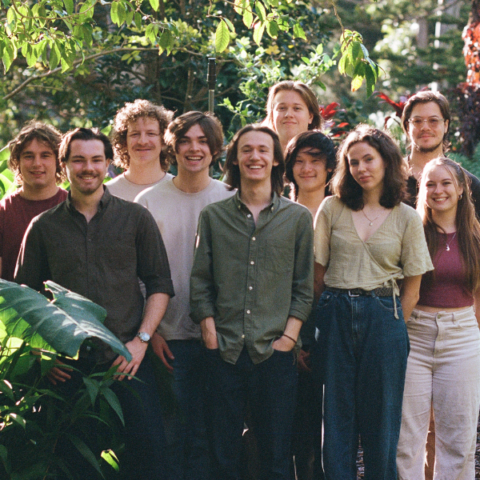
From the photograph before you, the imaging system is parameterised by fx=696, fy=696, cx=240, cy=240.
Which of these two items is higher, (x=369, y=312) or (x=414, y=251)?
(x=414, y=251)

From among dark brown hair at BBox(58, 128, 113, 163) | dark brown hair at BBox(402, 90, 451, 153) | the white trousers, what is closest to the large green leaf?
dark brown hair at BBox(58, 128, 113, 163)

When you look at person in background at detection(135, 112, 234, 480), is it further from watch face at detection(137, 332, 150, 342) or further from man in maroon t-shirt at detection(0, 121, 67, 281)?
man in maroon t-shirt at detection(0, 121, 67, 281)

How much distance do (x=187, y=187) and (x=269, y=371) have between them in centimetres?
113

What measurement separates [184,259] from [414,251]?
121cm

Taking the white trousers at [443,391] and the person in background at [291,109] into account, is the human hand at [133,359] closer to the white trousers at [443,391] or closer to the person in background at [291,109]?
the white trousers at [443,391]

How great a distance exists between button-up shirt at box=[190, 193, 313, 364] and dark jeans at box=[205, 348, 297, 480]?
0.07 m

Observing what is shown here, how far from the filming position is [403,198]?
3.54m

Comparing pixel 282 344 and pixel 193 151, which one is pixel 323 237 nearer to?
pixel 282 344

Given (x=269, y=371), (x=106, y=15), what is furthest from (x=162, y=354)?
(x=106, y=15)

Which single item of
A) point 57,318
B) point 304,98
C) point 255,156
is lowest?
point 57,318

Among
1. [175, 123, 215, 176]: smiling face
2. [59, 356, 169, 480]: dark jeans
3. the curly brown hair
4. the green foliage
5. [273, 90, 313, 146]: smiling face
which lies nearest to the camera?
the green foliage

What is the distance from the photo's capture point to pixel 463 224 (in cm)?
371

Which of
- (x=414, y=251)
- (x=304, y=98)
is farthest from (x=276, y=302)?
(x=304, y=98)

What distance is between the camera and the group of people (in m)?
3.37
